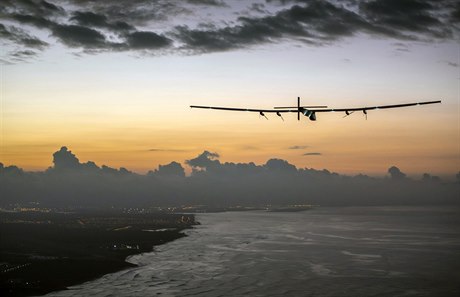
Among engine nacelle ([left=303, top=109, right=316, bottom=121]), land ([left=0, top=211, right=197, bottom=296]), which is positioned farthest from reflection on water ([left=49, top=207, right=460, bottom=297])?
engine nacelle ([left=303, top=109, right=316, bottom=121])

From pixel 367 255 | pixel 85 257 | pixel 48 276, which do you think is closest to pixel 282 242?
pixel 367 255

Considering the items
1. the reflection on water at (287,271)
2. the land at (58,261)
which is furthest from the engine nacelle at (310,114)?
the land at (58,261)

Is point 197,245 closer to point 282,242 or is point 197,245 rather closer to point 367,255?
point 282,242

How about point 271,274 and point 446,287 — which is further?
point 271,274

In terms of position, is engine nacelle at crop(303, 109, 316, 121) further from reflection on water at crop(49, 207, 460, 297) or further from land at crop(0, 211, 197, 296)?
land at crop(0, 211, 197, 296)

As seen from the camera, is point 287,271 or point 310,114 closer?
point 310,114

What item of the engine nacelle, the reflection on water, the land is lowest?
the reflection on water

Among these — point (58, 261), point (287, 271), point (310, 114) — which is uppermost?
point (310, 114)

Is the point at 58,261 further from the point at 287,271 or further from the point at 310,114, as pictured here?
the point at 310,114

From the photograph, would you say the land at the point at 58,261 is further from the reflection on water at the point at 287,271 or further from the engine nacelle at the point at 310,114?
the engine nacelle at the point at 310,114

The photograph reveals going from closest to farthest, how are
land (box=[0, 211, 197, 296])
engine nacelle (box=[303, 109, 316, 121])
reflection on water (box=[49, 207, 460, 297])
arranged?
1. engine nacelle (box=[303, 109, 316, 121])
2. land (box=[0, 211, 197, 296])
3. reflection on water (box=[49, 207, 460, 297])

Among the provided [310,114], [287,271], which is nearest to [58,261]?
[287,271]
